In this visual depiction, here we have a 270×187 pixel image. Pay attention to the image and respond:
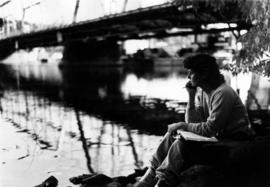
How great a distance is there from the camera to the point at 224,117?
15.8 ft

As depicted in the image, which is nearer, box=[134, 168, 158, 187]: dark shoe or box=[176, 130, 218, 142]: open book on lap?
box=[176, 130, 218, 142]: open book on lap

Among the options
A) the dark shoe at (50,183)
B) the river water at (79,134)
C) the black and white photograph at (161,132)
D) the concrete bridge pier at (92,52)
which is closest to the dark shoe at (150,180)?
the black and white photograph at (161,132)

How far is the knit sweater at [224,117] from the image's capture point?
15.8 feet

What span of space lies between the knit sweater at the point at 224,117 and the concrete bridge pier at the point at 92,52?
2527 inches

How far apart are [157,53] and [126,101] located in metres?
65.1

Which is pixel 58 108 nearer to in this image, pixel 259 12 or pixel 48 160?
pixel 48 160

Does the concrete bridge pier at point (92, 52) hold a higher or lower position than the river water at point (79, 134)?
higher

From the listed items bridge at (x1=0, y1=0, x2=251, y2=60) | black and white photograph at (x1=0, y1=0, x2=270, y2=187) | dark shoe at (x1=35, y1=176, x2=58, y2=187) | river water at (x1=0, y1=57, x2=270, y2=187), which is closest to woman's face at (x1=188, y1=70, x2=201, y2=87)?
black and white photograph at (x1=0, y1=0, x2=270, y2=187)

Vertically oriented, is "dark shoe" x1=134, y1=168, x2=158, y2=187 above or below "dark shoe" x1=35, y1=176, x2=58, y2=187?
above

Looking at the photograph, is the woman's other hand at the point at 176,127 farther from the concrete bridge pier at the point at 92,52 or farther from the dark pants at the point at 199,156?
the concrete bridge pier at the point at 92,52

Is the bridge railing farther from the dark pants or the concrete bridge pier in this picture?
the dark pants

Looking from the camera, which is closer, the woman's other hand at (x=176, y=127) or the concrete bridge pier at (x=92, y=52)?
the woman's other hand at (x=176, y=127)

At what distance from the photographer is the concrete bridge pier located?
236ft

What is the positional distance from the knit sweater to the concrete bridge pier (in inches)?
2527
